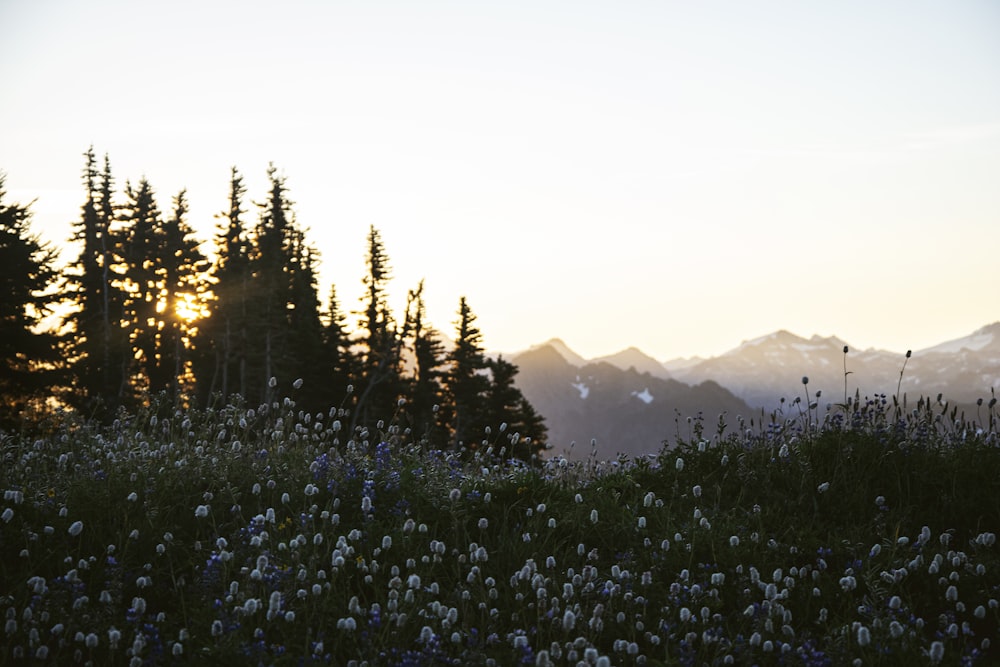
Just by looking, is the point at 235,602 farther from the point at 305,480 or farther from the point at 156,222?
the point at 156,222

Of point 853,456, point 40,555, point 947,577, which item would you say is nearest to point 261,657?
point 40,555

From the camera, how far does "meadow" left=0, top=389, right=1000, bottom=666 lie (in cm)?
471

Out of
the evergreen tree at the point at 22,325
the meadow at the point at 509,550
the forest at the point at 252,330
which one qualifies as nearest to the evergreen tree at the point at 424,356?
the forest at the point at 252,330

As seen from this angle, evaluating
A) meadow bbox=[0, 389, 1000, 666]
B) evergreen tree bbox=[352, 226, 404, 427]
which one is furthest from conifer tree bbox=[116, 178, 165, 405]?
meadow bbox=[0, 389, 1000, 666]

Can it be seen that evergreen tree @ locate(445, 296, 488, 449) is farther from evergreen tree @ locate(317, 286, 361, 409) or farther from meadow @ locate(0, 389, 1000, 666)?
meadow @ locate(0, 389, 1000, 666)

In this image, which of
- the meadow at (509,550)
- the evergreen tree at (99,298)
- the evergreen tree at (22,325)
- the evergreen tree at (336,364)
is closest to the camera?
the meadow at (509,550)

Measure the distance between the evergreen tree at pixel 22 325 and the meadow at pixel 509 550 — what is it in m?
29.2

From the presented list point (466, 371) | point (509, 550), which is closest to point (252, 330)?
point (466, 371)

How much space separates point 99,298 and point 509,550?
55599 mm

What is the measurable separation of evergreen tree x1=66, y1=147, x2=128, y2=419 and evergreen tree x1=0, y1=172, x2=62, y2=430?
38.1ft

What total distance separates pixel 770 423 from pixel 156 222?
2334 inches

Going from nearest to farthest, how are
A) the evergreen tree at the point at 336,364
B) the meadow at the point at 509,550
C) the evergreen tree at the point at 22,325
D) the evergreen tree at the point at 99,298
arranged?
the meadow at the point at 509,550 < the evergreen tree at the point at 22,325 < the evergreen tree at the point at 99,298 < the evergreen tree at the point at 336,364

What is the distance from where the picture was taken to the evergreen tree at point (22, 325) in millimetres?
32312

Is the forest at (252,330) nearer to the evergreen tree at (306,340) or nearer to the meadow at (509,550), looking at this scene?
Result: the evergreen tree at (306,340)
